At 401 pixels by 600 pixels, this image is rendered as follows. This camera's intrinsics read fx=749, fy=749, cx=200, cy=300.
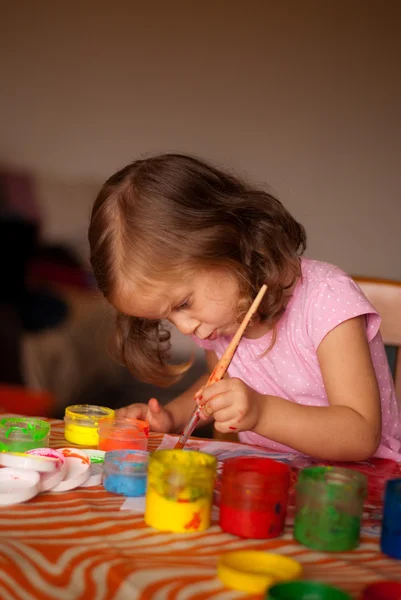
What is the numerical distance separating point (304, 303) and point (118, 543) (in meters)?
0.64

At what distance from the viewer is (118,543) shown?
2.07 ft

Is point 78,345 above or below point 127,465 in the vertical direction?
below

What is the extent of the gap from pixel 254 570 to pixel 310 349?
66 cm

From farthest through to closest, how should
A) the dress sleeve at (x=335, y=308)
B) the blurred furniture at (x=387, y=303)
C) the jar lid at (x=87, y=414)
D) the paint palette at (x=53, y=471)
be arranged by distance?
the blurred furniture at (x=387, y=303), the dress sleeve at (x=335, y=308), the jar lid at (x=87, y=414), the paint palette at (x=53, y=471)

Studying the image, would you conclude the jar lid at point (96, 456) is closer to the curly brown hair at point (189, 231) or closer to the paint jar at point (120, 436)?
the paint jar at point (120, 436)

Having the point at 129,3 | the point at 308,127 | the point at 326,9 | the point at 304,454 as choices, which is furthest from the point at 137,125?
the point at 304,454

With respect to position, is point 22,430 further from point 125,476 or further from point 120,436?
point 125,476

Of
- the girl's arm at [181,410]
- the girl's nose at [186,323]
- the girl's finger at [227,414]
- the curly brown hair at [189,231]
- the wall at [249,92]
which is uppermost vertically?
the wall at [249,92]

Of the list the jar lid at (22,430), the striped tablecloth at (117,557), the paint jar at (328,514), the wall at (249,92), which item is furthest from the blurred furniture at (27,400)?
the paint jar at (328,514)

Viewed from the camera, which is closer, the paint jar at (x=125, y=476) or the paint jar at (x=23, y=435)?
the paint jar at (x=125, y=476)

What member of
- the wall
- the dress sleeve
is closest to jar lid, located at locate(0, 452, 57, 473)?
the dress sleeve

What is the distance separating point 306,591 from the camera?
50 centimetres

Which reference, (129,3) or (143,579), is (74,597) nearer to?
(143,579)

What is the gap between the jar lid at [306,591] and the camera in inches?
19.6
